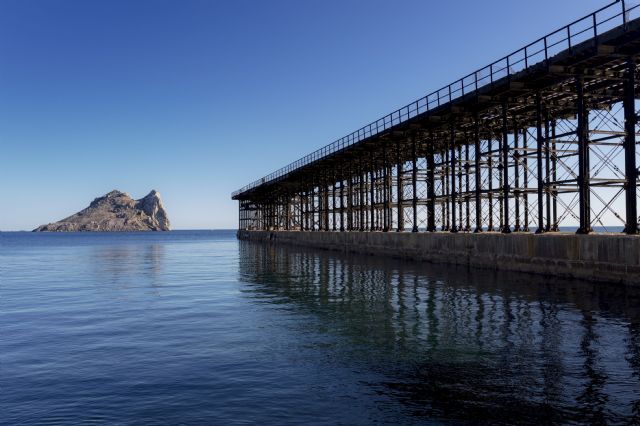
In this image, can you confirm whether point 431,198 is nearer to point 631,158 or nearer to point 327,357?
point 631,158

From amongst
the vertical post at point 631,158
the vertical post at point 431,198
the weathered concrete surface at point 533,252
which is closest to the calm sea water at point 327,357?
the weathered concrete surface at point 533,252

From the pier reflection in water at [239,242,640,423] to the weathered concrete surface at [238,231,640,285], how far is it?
3.33 ft

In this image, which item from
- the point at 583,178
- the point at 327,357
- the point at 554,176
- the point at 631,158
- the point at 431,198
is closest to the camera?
the point at 327,357

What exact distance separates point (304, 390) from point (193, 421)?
2102mm

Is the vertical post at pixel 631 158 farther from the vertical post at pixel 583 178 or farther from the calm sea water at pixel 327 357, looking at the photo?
the calm sea water at pixel 327 357

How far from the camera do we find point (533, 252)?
27.7 meters

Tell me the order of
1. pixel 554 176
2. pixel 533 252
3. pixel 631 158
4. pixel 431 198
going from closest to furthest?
pixel 631 158, pixel 533 252, pixel 554 176, pixel 431 198

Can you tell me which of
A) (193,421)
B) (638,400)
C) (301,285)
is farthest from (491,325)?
(301,285)

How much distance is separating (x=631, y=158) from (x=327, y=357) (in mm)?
18578

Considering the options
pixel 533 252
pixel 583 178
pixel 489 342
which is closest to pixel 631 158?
pixel 583 178

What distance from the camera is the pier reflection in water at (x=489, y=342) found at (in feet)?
28.2

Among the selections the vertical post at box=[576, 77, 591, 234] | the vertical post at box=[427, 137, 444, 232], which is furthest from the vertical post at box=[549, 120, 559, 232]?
the vertical post at box=[427, 137, 444, 232]

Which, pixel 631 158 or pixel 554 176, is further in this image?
pixel 554 176

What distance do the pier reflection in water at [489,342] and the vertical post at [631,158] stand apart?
3.61 metres
